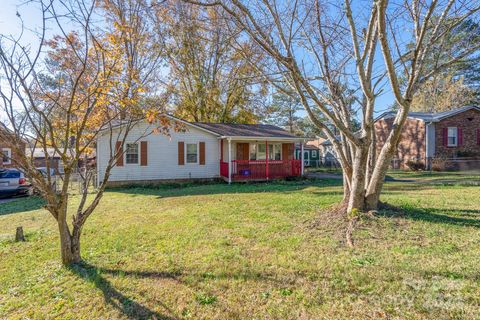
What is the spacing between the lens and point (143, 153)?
1368 cm

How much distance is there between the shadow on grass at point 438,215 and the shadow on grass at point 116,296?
14.9 feet

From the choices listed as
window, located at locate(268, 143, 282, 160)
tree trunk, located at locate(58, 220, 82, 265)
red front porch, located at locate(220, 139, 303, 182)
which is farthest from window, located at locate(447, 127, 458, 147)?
Answer: tree trunk, located at locate(58, 220, 82, 265)

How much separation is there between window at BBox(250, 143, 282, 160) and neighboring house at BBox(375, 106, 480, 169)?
1042 cm

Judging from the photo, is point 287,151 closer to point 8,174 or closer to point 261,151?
point 261,151

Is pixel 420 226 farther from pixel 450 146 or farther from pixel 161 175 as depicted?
pixel 450 146

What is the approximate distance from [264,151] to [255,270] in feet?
44.5

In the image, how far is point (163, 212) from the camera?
6957 mm

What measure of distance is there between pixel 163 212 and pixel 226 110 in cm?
1645

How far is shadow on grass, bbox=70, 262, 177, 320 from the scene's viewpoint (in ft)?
8.26

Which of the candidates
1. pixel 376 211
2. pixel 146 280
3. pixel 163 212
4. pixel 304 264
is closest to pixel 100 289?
pixel 146 280

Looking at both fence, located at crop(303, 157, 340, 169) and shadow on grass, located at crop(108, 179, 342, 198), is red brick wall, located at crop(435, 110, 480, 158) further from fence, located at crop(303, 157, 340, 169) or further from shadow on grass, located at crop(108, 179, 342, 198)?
shadow on grass, located at crop(108, 179, 342, 198)

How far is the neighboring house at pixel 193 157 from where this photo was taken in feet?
44.0

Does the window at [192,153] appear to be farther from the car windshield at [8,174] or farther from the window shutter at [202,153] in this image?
the car windshield at [8,174]

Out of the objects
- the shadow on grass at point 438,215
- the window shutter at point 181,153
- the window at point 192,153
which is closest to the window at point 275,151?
the window at point 192,153
